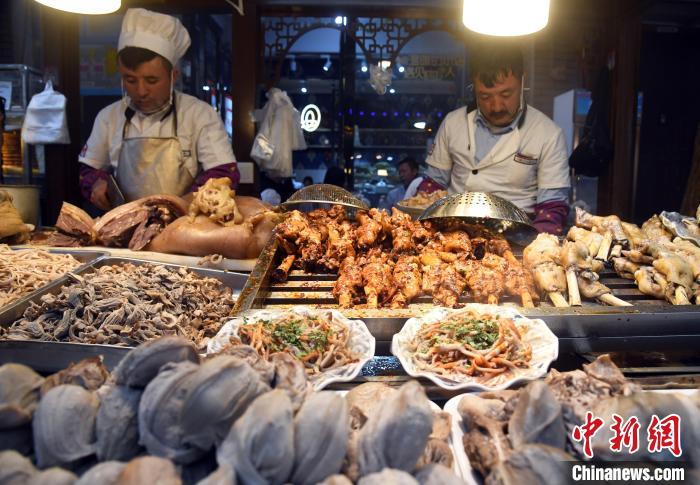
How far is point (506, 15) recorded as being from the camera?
3.77 m

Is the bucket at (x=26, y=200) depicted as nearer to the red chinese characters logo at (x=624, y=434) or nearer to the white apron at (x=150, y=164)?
the white apron at (x=150, y=164)

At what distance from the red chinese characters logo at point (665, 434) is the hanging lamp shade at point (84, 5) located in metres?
4.46

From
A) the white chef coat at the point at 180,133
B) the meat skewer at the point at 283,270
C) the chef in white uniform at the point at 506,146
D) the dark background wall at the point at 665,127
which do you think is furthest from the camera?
the dark background wall at the point at 665,127

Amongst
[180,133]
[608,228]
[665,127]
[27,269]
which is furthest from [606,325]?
[665,127]

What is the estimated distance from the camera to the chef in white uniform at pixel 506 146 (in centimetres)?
457

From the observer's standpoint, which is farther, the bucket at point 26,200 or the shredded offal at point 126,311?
the bucket at point 26,200

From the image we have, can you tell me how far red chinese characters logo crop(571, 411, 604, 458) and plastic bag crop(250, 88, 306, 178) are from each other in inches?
245

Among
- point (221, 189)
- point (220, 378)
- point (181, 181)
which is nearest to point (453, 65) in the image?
point (181, 181)

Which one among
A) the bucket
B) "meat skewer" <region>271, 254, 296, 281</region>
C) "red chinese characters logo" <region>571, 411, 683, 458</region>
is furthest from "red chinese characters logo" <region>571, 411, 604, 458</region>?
the bucket

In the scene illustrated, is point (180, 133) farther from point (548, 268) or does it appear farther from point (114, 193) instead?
point (548, 268)

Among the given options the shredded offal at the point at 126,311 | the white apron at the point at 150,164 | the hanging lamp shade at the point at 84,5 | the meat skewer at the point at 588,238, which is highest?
the hanging lamp shade at the point at 84,5

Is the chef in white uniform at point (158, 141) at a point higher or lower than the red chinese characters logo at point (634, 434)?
higher

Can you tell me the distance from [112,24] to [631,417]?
10.00 m

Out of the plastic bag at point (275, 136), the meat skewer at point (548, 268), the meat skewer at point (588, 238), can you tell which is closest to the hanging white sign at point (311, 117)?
the plastic bag at point (275, 136)
